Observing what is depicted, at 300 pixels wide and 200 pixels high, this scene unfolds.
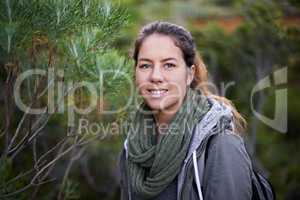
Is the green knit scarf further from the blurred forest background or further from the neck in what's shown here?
the blurred forest background

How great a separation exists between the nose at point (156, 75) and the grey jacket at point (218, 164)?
29 centimetres

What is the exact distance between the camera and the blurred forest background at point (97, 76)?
2.44 m

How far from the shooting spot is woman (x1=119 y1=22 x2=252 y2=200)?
207 cm

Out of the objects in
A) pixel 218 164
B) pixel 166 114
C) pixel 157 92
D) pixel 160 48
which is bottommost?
pixel 218 164

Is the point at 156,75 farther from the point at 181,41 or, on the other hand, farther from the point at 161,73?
the point at 181,41

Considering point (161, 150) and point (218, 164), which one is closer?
point (218, 164)

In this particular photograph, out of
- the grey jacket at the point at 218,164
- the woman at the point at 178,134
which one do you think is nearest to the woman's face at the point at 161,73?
the woman at the point at 178,134

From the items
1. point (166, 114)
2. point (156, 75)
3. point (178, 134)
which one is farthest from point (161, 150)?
point (156, 75)

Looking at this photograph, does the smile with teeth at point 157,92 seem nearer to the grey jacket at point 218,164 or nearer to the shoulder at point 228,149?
the grey jacket at point 218,164

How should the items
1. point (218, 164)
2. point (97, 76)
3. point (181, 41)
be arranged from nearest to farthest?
point (218, 164) < point (181, 41) < point (97, 76)

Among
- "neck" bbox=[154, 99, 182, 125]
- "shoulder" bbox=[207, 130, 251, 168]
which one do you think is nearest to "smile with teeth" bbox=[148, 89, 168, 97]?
"neck" bbox=[154, 99, 182, 125]

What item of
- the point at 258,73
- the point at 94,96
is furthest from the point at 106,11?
the point at 258,73

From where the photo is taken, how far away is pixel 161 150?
2.33m

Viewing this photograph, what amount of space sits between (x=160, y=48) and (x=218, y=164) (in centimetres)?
65
